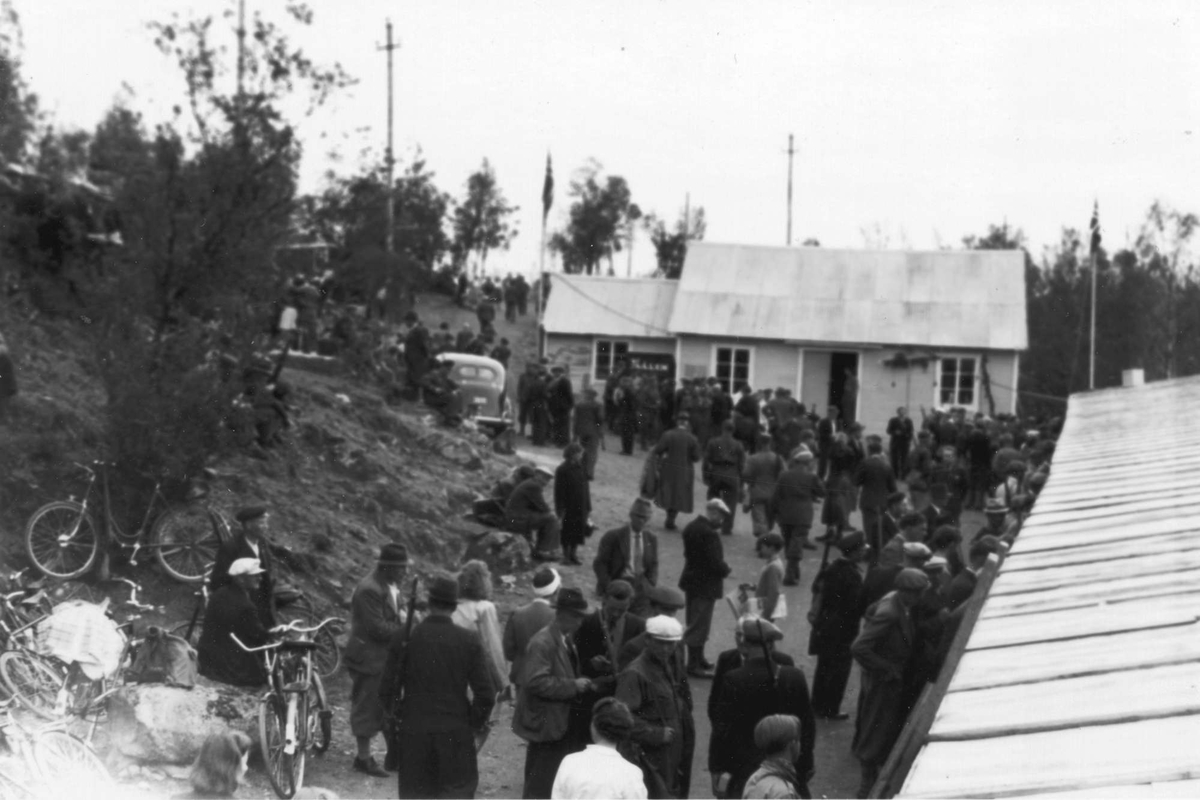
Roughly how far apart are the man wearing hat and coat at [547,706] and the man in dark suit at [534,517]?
778cm

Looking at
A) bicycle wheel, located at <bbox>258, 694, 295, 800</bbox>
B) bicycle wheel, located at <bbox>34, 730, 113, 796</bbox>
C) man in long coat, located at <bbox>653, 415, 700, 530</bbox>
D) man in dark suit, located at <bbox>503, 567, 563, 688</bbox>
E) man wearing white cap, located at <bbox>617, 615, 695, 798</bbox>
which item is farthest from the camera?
A: man in long coat, located at <bbox>653, 415, 700, 530</bbox>

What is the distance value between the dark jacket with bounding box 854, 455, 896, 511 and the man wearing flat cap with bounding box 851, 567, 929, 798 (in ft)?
26.1

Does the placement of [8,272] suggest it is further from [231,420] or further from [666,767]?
[666,767]

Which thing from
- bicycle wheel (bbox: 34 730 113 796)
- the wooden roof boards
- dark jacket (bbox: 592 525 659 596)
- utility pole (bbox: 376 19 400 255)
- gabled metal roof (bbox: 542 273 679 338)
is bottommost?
bicycle wheel (bbox: 34 730 113 796)

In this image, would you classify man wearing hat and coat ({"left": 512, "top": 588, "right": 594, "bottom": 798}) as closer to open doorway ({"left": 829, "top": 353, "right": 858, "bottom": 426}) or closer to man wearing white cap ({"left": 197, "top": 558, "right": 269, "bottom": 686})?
man wearing white cap ({"left": 197, "top": 558, "right": 269, "bottom": 686})

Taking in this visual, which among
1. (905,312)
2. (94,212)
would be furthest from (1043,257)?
(94,212)

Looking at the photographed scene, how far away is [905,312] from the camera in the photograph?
37.5 m

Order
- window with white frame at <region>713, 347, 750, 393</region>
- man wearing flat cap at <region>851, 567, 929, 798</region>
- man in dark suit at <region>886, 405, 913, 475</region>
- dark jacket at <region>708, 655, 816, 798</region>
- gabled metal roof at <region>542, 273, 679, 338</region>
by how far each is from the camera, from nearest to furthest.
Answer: dark jacket at <region>708, 655, 816, 798</region> → man wearing flat cap at <region>851, 567, 929, 798</region> → man in dark suit at <region>886, 405, 913, 475</region> → window with white frame at <region>713, 347, 750, 393</region> → gabled metal roof at <region>542, 273, 679, 338</region>

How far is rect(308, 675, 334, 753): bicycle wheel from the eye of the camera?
9742mm

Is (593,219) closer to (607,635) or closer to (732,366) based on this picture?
(732,366)

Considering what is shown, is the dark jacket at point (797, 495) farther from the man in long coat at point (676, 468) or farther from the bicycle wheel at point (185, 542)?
the bicycle wheel at point (185, 542)

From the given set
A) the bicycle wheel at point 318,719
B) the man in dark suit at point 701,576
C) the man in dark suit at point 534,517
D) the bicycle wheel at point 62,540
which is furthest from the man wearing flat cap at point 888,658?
the man in dark suit at point 534,517

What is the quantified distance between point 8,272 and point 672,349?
2458 cm

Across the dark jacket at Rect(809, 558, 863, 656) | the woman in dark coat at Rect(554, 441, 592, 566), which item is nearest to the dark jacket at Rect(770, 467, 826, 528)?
the woman in dark coat at Rect(554, 441, 592, 566)
